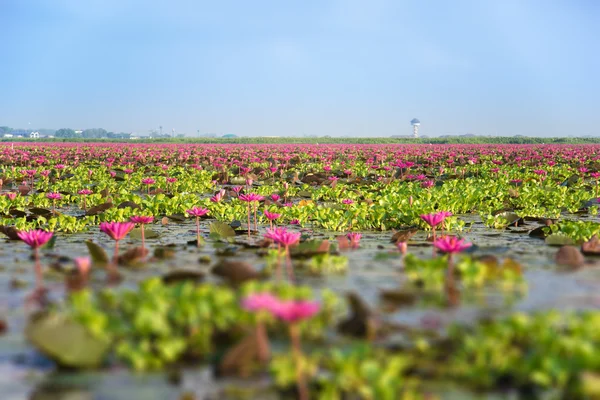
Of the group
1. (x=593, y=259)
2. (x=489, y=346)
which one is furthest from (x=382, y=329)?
(x=593, y=259)

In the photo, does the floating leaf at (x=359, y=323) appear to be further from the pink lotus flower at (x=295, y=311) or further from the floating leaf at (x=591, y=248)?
the floating leaf at (x=591, y=248)

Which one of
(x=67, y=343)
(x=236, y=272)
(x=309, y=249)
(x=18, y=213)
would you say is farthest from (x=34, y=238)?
(x=18, y=213)

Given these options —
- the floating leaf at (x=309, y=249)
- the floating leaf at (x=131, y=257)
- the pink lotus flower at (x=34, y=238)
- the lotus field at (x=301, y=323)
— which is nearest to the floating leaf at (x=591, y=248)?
the lotus field at (x=301, y=323)

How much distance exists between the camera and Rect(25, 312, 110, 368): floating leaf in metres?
2.38

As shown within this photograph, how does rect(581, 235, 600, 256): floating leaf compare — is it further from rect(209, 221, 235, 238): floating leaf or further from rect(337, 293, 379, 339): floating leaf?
rect(209, 221, 235, 238): floating leaf

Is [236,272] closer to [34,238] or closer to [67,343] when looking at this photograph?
[67,343]

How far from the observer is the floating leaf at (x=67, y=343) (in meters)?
2.38

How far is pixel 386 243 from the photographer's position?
588cm

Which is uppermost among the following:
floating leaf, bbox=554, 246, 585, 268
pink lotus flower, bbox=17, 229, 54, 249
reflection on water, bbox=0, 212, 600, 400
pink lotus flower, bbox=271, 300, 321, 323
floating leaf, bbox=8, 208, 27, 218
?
pink lotus flower, bbox=271, 300, 321, 323

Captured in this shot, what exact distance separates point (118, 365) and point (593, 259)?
11.9ft

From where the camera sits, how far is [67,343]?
2.41 m

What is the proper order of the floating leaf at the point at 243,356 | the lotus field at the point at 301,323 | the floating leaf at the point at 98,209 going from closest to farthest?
the lotus field at the point at 301,323 < the floating leaf at the point at 243,356 < the floating leaf at the point at 98,209

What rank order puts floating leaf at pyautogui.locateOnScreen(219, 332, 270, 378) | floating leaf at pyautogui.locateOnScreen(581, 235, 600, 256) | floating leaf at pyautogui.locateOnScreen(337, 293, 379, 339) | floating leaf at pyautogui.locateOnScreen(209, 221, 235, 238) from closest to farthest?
floating leaf at pyautogui.locateOnScreen(219, 332, 270, 378)
floating leaf at pyautogui.locateOnScreen(337, 293, 379, 339)
floating leaf at pyautogui.locateOnScreen(581, 235, 600, 256)
floating leaf at pyautogui.locateOnScreen(209, 221, 235, 238)

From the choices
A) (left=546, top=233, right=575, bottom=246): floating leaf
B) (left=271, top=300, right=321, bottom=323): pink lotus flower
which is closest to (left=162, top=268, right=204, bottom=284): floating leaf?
(left=271, top=300, right=321, bottom=323): pink lotus flower
